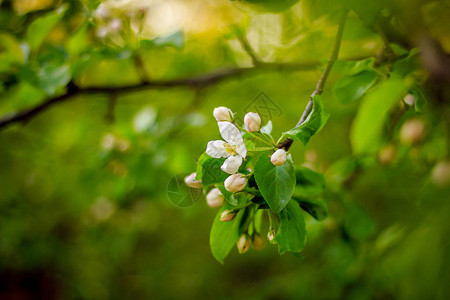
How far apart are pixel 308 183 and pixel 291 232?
0.18 meters

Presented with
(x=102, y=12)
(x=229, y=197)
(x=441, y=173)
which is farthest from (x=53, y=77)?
(x=441, y=173)

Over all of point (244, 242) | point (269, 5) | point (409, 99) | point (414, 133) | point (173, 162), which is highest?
point (269, 5)

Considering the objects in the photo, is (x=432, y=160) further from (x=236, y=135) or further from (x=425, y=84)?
(x=236, y=135)

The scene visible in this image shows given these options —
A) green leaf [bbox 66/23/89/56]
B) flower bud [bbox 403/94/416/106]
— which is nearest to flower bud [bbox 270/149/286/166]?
flower bud [bbox 403/94/416/106]

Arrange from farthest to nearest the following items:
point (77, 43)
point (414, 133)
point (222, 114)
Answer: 1. point (414, 133)
2. point (77, 43)
3. point (222, 114)

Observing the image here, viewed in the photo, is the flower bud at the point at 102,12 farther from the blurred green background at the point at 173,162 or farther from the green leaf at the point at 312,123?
the green leaf at the point at 312,123

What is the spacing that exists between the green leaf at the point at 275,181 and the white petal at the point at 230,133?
52 millimetres

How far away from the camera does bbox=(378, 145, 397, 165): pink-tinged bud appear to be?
4.00 feet

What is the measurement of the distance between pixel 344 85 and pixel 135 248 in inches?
122

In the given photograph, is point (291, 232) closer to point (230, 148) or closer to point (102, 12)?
point (230, 148)

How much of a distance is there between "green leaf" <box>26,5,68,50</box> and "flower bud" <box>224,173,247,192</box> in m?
0.75

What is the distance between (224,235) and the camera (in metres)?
0.61

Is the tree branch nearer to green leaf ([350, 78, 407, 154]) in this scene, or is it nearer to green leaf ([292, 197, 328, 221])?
green leaf ([350, 78, 407, 154])

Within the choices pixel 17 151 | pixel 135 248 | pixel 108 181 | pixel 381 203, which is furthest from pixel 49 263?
pixel 381 203
